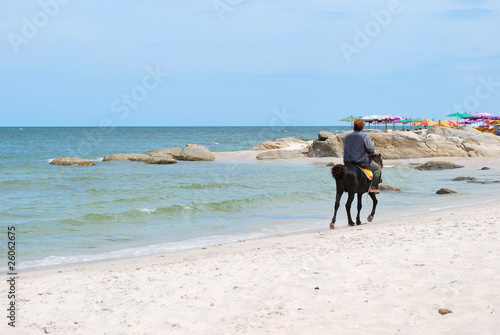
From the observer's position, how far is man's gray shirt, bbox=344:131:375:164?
34.8 feet

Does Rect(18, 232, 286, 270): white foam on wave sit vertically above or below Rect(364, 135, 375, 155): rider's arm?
below

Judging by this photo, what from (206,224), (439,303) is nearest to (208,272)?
(439,303)

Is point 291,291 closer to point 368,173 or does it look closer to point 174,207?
point 368,173

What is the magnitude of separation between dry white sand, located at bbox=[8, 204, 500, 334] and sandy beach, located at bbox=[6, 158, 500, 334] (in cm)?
1

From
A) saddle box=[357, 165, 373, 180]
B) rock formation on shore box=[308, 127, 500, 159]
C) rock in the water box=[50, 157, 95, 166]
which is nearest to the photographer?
saddle box=[357, 165, 373, 180]

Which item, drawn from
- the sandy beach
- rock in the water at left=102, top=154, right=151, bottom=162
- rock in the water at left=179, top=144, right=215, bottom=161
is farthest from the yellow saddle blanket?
rock in the water at left=102, top=154, right=151, bottom=162

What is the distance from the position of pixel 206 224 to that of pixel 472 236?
21.2ft

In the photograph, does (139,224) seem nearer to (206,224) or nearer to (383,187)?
(206,224)

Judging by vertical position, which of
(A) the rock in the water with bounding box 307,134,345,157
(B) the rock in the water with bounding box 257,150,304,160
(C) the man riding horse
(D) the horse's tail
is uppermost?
(C) the man riding horse

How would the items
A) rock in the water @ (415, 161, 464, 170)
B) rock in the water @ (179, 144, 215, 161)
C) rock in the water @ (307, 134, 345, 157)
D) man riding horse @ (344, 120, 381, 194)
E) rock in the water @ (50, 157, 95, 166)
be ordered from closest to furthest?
1. man riding horse @ (344, 120, 381, 194)
2. rock in the water @ (415, 161, 464, 170)
3. rock in the water @ (50, 157, 95, 166)
4. rock in the water @ (307, 134, 345, 157)
5. rock in the water @ (179, 144, 215, 161)

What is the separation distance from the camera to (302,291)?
5777 millimetres

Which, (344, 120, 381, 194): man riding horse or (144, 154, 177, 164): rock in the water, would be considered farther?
(144, 154, 177, 164): rock in the water

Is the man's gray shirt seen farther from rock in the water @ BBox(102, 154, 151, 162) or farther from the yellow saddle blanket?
rock in the water @ BBox(102, 154, 151, 162)

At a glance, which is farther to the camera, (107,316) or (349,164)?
(349,164)
